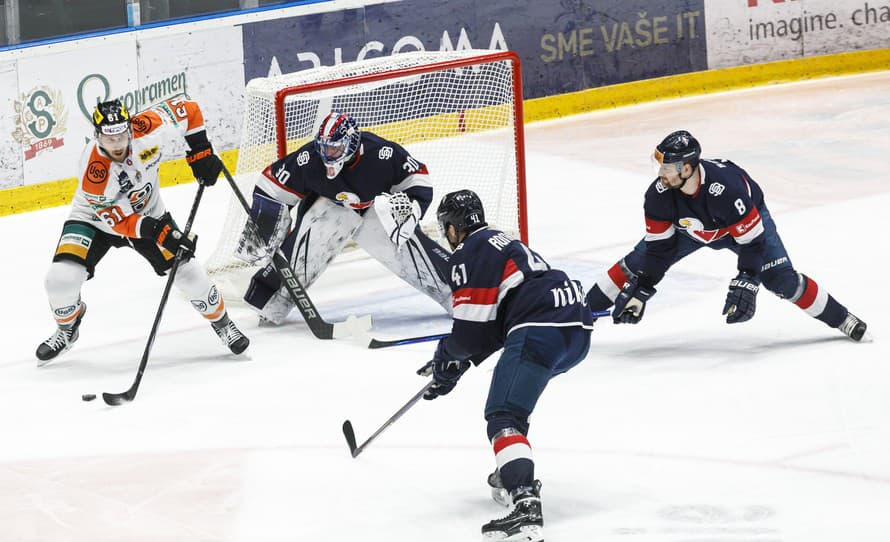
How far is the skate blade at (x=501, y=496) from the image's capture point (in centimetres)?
404

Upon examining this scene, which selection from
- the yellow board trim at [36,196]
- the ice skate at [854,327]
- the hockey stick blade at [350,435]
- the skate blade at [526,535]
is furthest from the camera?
the yellow board trim at [36,196]

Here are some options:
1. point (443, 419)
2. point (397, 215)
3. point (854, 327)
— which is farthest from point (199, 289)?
point (854, 327)

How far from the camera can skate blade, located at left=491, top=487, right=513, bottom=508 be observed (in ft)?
13.3

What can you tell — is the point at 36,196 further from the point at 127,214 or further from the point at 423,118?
the point at 127,214

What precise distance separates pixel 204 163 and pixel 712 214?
2.13 meters

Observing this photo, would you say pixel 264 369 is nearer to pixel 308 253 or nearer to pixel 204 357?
pixel 204 357

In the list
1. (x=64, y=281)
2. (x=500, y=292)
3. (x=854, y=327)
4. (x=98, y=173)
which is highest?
(x=98, y=173)

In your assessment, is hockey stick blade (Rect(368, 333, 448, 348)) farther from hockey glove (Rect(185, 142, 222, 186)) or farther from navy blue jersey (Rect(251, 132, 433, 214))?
hockey glove (Rect(185, 142, 222, 186))

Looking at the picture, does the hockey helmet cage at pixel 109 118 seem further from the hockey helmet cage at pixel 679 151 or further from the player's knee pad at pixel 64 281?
the hockey helmet cage at pixel 679 151

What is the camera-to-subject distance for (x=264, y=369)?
5652mm

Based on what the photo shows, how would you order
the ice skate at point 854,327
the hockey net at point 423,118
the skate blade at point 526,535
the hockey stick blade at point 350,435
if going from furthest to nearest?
the hockey net at point 423,118, the ice skate at point 854,327, the hockey stick blade at point 350,435, the skate blade at point 526,535

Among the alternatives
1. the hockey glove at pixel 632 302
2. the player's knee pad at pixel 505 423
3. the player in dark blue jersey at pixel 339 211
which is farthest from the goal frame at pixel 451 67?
the player's knee pad at pixel 505 423

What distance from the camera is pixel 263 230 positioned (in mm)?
6152

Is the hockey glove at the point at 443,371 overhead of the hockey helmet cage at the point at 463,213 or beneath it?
beneath
